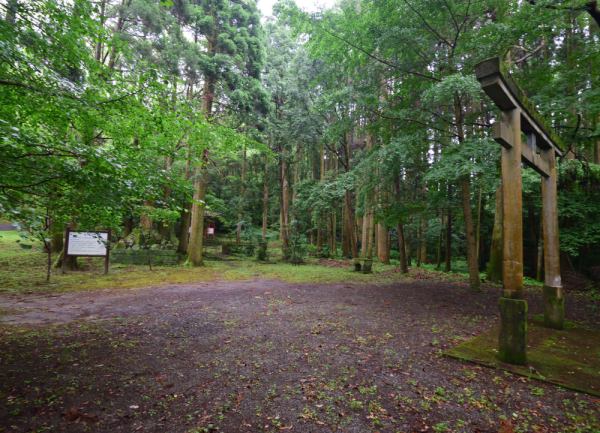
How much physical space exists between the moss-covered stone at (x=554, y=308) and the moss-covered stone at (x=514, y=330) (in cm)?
222

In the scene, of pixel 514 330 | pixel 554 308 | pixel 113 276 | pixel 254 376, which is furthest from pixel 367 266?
pixel 254 376

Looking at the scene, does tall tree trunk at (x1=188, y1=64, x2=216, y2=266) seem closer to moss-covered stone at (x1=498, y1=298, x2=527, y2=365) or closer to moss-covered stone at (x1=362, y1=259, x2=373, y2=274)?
moss-covered stone at (x1=362, y1=259, x2=373, y2=274)

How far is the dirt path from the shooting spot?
236 cm

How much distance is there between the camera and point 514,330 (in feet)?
11.2

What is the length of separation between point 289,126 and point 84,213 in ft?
46.7

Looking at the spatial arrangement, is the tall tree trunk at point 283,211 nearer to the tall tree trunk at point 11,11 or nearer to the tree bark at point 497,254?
the tree bark at point 497,254

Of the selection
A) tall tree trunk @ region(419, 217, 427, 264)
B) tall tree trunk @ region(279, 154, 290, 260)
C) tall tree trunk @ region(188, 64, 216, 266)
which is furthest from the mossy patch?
tall tree trunk @ region(279, 154, 290, 260)

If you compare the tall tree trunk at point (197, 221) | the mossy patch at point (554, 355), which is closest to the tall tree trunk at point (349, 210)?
the tall tree trunk at point (197, 221)

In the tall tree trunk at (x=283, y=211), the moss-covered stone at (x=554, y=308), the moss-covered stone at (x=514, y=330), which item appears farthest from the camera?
the tall tree trunk at (x=283, y=211)

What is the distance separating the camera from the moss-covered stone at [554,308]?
489cm

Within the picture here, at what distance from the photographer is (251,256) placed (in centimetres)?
1794

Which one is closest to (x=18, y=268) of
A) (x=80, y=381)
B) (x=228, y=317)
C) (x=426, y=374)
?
(x=228, y=317)

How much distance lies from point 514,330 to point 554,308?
2404 millimetres

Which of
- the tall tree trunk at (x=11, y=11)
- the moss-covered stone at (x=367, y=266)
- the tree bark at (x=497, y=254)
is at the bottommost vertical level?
the moss-covered stone at (x=367, y=266)
